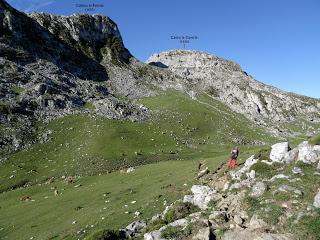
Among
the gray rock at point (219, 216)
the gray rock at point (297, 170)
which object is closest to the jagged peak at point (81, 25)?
the gray rock at point (297, 170)

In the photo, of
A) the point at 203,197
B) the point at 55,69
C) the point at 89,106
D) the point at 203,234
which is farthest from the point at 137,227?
the point at 55,69

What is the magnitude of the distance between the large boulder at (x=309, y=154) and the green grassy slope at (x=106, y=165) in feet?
46.6

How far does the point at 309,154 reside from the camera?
34844 mm

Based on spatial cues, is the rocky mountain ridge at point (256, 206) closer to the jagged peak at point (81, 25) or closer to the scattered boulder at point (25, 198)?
the scattered boulder at point (25, 198)

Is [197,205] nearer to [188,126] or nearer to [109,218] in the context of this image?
[109,218]

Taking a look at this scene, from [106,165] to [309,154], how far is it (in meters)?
47.0

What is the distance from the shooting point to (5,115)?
88.4 m

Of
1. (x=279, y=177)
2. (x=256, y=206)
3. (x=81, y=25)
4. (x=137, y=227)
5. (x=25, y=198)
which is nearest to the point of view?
(x=256, y=206)

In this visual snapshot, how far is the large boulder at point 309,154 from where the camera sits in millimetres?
34500

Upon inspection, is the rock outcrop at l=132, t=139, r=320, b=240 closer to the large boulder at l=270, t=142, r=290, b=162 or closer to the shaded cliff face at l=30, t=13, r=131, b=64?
the large boulder at l=270, t=142, r=290, b=162

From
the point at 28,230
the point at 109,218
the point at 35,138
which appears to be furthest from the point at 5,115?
the point at 109,218

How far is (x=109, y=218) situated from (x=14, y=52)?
328ft

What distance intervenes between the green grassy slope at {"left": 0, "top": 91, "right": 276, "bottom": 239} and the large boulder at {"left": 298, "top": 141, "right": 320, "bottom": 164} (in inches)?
559

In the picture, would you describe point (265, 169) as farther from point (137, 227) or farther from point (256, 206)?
point (137, 227)
